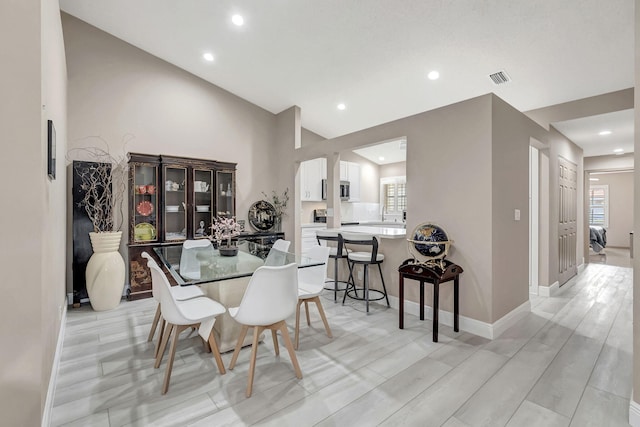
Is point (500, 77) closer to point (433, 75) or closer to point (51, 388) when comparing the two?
point (433, 75)

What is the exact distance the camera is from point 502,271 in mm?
3021

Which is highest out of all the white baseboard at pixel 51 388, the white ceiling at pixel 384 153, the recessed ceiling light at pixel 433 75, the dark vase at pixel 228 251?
the recessed ceiling light at pixel 433 75

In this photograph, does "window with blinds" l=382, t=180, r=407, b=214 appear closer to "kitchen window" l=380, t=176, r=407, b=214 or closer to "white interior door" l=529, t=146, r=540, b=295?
"kitchen window" l=380, t=176, r=407, b=214

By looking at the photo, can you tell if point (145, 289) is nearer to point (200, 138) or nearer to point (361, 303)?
point (200, 138)

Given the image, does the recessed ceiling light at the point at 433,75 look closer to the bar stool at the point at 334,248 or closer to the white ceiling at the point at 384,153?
the bar stool at the point at 334,248

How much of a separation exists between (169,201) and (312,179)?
2.94 meters

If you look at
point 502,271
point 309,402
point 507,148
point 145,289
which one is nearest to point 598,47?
point 507,148

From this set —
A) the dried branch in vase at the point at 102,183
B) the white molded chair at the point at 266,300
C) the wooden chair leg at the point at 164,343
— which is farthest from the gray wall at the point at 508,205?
the dried branch in vase at the point at 102,183

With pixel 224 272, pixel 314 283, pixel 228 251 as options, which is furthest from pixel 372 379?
pixel 228 251

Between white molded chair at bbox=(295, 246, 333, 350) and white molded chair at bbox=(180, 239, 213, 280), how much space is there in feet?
3.01

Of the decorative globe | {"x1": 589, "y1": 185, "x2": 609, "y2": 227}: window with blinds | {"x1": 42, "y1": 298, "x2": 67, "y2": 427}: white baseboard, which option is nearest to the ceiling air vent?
the decorative globe

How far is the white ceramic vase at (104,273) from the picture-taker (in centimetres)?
368

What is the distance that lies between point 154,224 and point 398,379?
12.7ft

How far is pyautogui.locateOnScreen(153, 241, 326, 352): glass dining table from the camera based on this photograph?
2180mm
